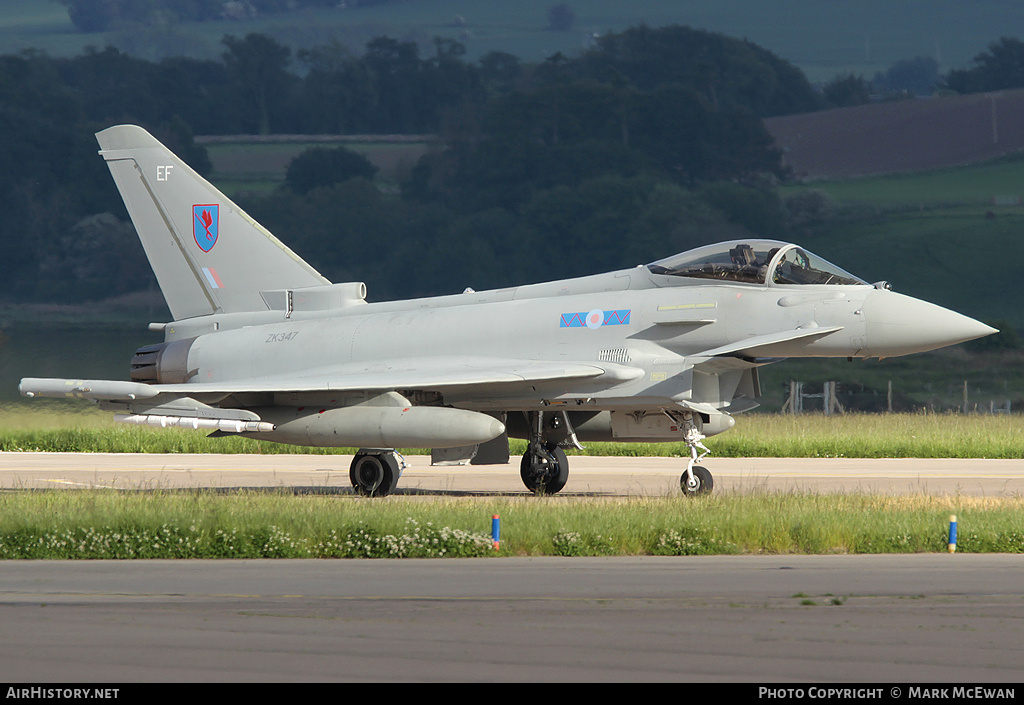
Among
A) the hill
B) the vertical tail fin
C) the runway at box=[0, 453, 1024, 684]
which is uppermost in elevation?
the hill

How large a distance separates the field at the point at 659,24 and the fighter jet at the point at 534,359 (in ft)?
331

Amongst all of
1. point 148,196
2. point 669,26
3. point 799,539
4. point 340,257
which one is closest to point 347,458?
point 148,196

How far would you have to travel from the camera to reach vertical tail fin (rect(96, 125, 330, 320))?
1845 centimetres

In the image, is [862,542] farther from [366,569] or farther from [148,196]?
[148,196]

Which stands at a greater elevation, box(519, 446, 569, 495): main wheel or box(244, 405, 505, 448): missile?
box(244, 405, 505, 448): missile

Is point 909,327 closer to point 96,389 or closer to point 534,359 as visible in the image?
point 534,359

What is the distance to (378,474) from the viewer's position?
1639cm

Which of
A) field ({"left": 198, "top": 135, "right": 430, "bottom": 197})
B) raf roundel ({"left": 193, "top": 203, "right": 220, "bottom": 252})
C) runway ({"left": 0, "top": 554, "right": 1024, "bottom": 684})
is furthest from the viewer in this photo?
field ({"left": 198, "top": 135, "right": 430, "bottom": 197})

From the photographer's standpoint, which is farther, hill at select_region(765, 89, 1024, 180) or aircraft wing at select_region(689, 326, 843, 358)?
hill at select_region(765, 89, 1024, 180)

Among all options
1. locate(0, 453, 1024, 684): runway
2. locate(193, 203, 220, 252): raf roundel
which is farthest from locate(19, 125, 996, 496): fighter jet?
locate(0, 453, 1024, 684): runway

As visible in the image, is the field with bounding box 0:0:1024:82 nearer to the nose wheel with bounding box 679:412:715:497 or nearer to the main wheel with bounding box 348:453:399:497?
the main wheel with bounding box 348:453:399:497

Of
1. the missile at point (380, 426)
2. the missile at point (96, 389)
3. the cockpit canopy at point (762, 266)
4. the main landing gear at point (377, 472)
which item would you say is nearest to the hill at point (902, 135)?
the cockpit canopy at point (762, 266)

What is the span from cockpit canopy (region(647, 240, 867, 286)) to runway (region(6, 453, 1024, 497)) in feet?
9.29

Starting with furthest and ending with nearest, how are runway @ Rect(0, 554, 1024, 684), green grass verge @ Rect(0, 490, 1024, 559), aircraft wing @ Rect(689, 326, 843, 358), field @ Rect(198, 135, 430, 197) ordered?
field @ Rect(198, 135, 430, 197) → aircraft wing @ Rect(689, 326, 843, 358) → green grass verge @ Rect(0, 490, 1024, 559) → runway @ Rect(0, 554, 1024, 684)
